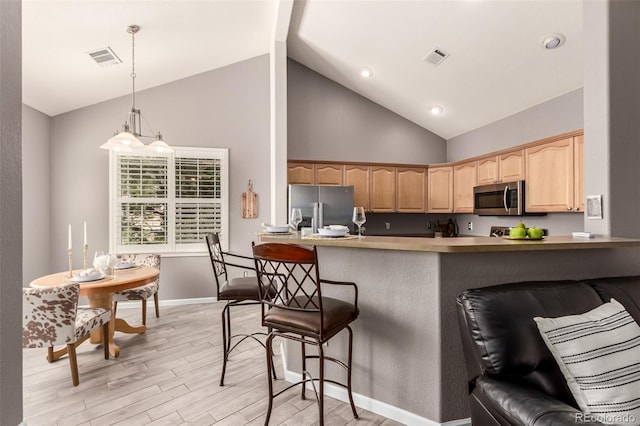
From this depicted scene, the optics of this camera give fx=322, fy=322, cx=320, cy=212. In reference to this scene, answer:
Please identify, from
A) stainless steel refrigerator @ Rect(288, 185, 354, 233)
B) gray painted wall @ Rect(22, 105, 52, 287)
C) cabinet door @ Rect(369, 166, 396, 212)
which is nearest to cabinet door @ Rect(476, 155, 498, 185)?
cabinet door @ Rect(369, 166, 396, 212)

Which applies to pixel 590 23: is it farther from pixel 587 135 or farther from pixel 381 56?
pixel 381 56

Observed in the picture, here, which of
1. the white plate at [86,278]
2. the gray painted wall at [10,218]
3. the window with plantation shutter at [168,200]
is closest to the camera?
the gray painted wall at [10,218]

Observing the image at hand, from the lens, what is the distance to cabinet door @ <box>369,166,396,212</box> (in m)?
5.34

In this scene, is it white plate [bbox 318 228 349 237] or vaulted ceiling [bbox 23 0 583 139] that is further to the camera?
vaulted ceiling [bbox 23 0 583 139]

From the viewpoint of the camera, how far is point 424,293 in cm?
193

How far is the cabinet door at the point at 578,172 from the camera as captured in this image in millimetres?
3188

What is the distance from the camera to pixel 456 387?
1.89 meters

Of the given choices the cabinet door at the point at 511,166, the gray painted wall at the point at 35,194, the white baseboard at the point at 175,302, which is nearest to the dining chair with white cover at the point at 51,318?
the gray painted wall at the point at 35,194

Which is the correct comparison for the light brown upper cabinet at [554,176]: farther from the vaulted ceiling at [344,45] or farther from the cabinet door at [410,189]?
the cabinet door at [410,189]

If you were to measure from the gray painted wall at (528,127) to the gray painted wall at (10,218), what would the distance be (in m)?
4.85

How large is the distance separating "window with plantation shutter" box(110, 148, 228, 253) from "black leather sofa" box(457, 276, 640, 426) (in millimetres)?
4134

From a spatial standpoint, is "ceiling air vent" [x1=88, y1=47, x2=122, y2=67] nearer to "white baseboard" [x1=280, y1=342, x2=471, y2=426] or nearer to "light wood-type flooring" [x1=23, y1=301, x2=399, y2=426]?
"light wood-type flooring" [x1=23, y1=301, x2=399, y2=426]

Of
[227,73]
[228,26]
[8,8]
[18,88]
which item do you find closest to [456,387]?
[18,88]

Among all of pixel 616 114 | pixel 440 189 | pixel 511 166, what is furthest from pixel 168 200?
pixel 616 114
